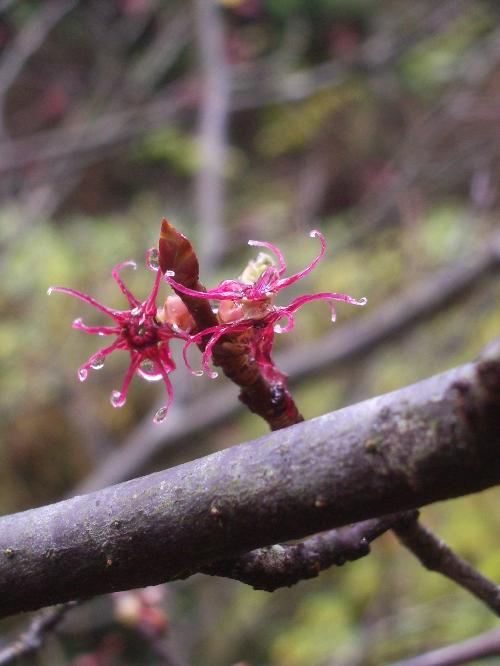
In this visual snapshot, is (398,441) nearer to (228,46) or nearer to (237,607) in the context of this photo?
(237,607)

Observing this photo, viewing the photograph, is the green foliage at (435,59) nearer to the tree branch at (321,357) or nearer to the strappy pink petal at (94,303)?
the tree branch at (321,357)

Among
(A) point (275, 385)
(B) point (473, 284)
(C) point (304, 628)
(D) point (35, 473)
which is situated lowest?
(A) point (275, 385)

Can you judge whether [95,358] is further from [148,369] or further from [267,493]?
[267,493]

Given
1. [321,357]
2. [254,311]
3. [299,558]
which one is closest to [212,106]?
[321,357]

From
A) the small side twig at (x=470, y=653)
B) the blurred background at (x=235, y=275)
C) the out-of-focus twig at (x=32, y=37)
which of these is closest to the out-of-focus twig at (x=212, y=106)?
the blurred background at (x=235, y=275)

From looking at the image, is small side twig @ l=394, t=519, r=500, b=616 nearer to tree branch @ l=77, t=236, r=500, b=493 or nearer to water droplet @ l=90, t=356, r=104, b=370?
water droplet @ l=90, t=356, r=104, b=370

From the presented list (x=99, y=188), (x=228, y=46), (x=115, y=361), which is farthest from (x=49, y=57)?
(x=115, y=361)

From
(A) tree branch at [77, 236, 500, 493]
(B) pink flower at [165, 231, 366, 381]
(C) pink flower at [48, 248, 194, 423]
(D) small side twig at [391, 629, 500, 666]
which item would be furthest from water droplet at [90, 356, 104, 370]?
(A) tree branch at [77, 236, 500, 493]
